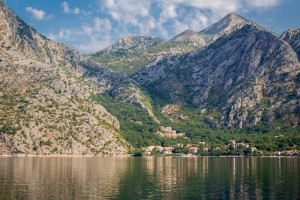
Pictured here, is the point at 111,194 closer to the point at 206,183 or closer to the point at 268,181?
the point at 206,183

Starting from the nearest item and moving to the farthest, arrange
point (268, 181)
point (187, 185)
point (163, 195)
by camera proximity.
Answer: point (163, 195) → point (187, 185) → point (268, 181)

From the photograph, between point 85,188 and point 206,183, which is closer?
point 85,188

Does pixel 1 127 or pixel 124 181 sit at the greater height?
pixel 1 127

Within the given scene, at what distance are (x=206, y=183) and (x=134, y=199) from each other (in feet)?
89.1

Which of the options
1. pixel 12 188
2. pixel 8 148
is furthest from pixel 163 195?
pixel 8 148

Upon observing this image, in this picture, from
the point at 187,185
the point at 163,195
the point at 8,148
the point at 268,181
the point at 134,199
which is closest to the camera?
the point at 134,199

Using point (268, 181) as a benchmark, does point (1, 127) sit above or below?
above

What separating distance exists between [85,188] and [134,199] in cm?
1679

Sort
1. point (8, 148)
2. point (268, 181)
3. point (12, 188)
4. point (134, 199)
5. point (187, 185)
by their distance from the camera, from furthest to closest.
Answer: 1. point (8, 148)
2. point (268, 181)
3. point (187, 185)
4. point (12, 188)
5. point (134, 199)

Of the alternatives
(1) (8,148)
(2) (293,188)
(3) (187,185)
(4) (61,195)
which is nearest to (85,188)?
(4) (61,195)

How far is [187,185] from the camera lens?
75500 mm

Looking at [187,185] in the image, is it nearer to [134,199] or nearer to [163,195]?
[163,195]

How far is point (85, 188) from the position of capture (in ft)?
229

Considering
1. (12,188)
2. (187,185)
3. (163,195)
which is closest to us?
(163,195)
